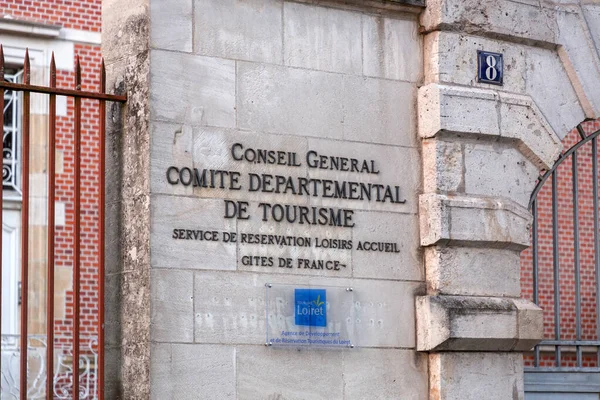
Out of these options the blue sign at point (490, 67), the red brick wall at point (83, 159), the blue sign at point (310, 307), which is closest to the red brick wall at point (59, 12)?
the red brick wall at point (83, 159)

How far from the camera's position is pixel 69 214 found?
1523 cm

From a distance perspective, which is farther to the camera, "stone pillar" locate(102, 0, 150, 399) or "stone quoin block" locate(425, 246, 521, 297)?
"stone quoin block" locate(425, 246, 521, 297)

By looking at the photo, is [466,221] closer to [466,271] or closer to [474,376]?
[466,271]

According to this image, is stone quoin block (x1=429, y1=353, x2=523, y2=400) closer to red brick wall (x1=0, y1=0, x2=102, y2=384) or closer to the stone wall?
the stone wall

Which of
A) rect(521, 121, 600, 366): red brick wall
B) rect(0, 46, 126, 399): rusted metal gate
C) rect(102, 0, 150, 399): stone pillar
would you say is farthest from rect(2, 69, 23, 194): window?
rect(0, 46, 126, 399): rusted metal gate

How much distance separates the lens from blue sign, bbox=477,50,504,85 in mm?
7734

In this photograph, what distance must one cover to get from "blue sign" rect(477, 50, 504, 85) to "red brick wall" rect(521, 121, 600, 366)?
26.7ft

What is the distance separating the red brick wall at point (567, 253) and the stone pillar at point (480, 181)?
7.95m

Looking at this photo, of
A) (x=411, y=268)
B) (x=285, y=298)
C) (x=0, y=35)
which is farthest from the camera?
(x=0, y=35)

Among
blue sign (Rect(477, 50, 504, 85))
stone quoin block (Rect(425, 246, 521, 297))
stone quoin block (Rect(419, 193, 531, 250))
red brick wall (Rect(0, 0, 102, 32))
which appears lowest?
stone quoin block (Rect(425, 246, 521, 297))

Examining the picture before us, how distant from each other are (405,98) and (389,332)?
1468 mm

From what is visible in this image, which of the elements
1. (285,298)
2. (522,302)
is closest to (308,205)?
(285,298)

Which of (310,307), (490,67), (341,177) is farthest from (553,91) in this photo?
(310,307)

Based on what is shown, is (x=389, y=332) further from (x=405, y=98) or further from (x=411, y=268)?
(x=405, y=98)
